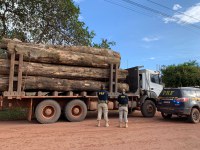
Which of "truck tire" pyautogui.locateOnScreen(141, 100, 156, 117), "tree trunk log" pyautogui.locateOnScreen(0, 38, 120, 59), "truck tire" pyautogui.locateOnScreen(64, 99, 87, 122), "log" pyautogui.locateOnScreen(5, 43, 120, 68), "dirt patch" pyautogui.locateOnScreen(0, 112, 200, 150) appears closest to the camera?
"dirt patch" pyautogui.locateOnScreen(0, 112, 200, 150)

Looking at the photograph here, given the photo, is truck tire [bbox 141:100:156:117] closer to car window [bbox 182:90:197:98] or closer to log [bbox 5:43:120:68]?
car window [bbox 182:90:197:98]

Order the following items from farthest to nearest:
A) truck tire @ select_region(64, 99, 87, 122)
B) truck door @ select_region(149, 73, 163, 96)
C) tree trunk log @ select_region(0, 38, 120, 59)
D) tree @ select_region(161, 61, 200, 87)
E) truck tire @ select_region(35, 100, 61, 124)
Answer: tree @ select_region(161, 61, 200, 87)
truck door @ select_region(149, 73, 163, 96)
truck tire @ select_region(64, 99, 87, 122)
tree trunk log @ select_region(0, 38, 120, 59)
truck tire @ select_region(35, 100, 61, 124)

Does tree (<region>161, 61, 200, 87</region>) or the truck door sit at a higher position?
tree (<region>161, 61, 200, 87</region>)

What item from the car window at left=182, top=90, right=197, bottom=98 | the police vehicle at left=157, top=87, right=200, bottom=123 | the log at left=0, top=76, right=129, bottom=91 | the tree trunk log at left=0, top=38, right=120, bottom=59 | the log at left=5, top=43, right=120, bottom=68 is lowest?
the police vehicle at left=157, top=87, right=200, bottom=123

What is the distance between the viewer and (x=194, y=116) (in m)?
13.3

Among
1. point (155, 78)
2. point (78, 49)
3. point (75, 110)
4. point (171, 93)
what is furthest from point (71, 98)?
point (155, 78)

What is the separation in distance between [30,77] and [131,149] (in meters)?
6.79

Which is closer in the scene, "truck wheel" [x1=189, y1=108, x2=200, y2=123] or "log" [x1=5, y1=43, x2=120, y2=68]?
"log" [x1=5, y1=43, x2=120, y2=68]

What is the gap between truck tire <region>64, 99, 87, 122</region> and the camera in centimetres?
1259

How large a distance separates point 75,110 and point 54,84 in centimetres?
175

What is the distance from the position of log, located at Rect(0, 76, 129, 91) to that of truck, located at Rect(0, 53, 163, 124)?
0.80ft

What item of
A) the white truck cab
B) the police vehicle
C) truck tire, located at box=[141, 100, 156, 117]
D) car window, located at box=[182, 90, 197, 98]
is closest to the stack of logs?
the white truck cab

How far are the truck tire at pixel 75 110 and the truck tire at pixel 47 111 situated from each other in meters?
0.56

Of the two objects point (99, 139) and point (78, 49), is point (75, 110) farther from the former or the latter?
point (99, 139)
